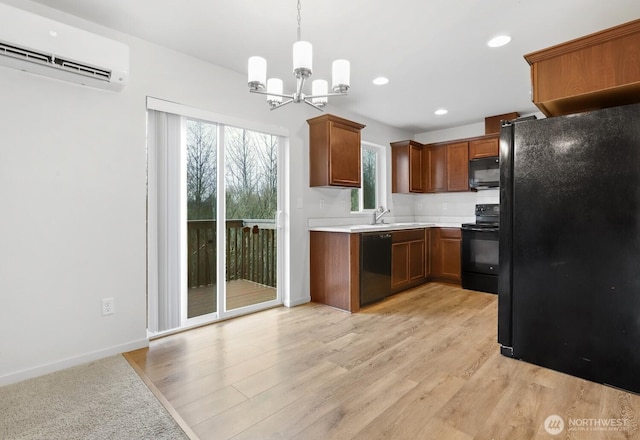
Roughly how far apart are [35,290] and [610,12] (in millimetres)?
4370

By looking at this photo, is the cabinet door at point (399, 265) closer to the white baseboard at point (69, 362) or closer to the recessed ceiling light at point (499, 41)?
the recessed ceiling light at point (499, 41)

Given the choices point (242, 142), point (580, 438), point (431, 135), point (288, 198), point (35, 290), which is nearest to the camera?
point (580, 438)

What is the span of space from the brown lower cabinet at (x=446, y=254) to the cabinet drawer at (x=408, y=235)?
0.39m

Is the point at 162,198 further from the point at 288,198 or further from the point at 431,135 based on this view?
the point at 431,135

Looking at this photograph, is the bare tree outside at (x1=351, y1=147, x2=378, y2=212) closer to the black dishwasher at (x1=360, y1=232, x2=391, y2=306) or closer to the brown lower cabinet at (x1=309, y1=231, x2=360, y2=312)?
the black dishwasher at (x1=360, y1=232, x2=391, y2=306)

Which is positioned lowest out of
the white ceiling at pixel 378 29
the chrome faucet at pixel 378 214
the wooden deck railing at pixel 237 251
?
the wooden deck railing at pixel 237 251

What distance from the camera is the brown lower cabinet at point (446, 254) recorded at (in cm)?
466

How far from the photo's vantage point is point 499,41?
8.54 feet

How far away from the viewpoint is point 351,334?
2.82 meters

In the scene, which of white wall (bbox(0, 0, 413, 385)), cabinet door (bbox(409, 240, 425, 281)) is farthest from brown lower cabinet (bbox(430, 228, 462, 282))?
white wall (bbox(0, 0, 413, 385))

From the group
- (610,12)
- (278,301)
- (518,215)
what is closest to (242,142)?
(278,301)

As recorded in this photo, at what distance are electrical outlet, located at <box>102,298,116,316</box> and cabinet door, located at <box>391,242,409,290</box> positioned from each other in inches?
117

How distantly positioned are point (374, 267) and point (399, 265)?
626mm

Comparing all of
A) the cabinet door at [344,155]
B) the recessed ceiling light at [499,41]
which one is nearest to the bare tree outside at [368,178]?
the cabinet door at [344,155]
